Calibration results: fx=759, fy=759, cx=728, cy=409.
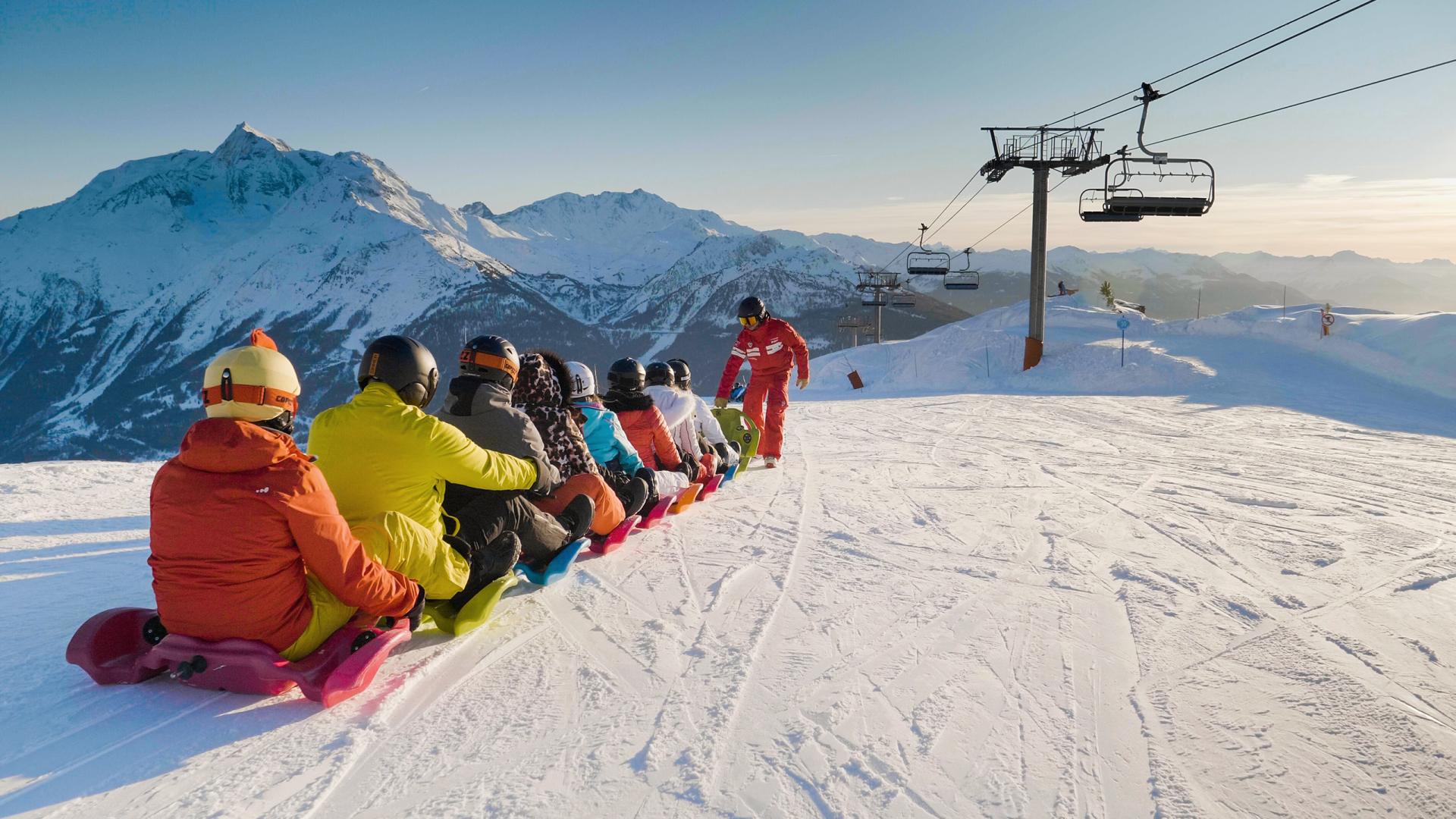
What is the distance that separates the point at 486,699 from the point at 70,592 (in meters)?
3.04

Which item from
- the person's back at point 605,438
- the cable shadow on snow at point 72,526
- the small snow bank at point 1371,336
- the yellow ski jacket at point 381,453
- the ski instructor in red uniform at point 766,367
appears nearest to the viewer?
the yellow ski jacket at point 381,453

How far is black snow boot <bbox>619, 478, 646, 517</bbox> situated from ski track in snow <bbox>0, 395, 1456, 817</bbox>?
30cm

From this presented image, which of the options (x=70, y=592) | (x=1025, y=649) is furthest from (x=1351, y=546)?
(x=70, y=592)

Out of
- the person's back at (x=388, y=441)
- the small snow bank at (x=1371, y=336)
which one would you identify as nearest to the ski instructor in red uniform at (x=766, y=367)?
the person's back at (x=388, y=441)

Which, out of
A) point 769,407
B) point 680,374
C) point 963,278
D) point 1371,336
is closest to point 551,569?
point 680,374

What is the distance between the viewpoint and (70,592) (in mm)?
4289

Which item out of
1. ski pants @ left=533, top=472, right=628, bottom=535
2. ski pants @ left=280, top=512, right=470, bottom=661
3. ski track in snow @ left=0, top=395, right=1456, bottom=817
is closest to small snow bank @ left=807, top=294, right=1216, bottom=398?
ski track in snow @ left=0, top=395, right=1456, bottom=817

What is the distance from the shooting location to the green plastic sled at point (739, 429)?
28.8 feet

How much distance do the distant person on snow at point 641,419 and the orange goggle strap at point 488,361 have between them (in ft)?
5.93

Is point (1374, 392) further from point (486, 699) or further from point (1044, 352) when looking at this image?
point (486, 699)

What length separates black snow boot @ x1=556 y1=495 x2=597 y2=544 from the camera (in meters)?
4.41

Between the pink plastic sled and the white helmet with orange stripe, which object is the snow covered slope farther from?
the white helmet with orange stripe

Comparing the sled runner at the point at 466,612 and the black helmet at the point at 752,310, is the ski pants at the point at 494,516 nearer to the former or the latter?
the sled runner at the point at 466,612

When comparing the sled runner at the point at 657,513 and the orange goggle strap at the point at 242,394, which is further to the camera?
the sled runner at the point at 657,513
